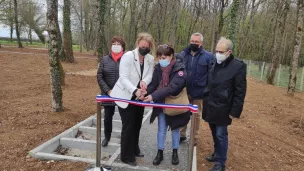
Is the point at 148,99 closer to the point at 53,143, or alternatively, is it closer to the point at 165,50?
the point at 165,50

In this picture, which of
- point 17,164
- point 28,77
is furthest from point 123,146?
point 28,77

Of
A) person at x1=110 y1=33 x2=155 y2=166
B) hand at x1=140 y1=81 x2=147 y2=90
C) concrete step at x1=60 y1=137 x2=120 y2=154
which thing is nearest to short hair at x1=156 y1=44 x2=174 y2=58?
person at x1=110 y1=33 x2=155 y2=166

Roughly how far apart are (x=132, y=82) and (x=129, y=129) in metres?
0.70

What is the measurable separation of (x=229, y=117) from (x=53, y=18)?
458cm

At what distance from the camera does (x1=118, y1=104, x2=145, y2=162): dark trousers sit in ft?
13.1

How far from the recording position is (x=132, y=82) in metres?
4.02

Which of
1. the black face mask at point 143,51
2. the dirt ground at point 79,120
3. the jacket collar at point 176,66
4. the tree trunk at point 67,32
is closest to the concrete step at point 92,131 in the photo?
the dirt ground at point 79,120

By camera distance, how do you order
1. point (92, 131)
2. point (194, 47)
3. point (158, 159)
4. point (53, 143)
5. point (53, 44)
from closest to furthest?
point (158, 159) < point (194, 47) < point (53, 143) < point (92, 131) < point (53, 44)

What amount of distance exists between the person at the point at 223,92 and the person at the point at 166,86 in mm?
480

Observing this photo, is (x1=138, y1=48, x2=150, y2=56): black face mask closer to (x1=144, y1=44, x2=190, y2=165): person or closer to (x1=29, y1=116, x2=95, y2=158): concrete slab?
(x1=144, y1=44, x2=190, y2=165): person

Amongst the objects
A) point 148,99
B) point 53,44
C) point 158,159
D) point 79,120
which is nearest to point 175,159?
point 158,159

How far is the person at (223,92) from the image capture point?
13.2ft

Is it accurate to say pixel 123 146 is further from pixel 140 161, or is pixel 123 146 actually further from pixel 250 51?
pixel 250 51

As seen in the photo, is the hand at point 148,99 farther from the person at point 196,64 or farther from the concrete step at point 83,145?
the concrete step at point 83,145
